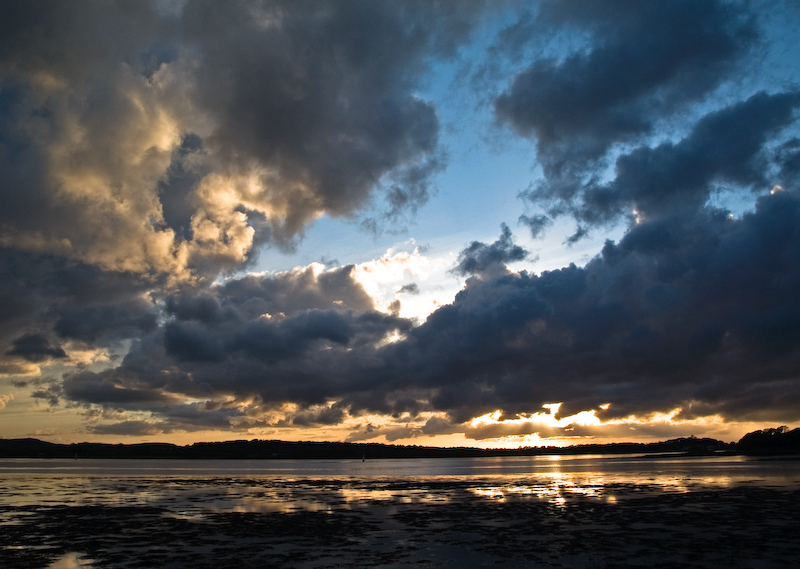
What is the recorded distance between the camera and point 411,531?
32281 mm

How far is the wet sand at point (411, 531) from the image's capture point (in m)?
24.3

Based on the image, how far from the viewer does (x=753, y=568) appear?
21891mm

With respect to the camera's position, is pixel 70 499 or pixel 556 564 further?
pixel 70 499

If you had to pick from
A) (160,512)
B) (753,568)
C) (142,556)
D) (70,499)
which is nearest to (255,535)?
(142,556)

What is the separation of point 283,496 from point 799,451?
201m

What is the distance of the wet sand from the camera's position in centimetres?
2431

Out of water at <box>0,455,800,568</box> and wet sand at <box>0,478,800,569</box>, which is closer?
wet sand at <box>0,478,800,569</box>

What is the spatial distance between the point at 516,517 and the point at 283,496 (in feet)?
88.9

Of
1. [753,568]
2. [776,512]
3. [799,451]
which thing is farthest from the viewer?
[799,451]

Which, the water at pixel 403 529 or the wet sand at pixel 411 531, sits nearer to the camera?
the wet sand at pixel 411 531

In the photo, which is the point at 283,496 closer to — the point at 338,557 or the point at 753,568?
the point at 338,557

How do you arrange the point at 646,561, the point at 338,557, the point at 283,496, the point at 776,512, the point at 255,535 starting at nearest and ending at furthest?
the point at 646,561
the point at 338,557
the point at 255,535
the point at 776,512
the point at 283,496

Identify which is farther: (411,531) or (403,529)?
(403,529)

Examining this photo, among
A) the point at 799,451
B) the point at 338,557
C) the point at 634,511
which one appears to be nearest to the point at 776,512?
the point at 634,511
